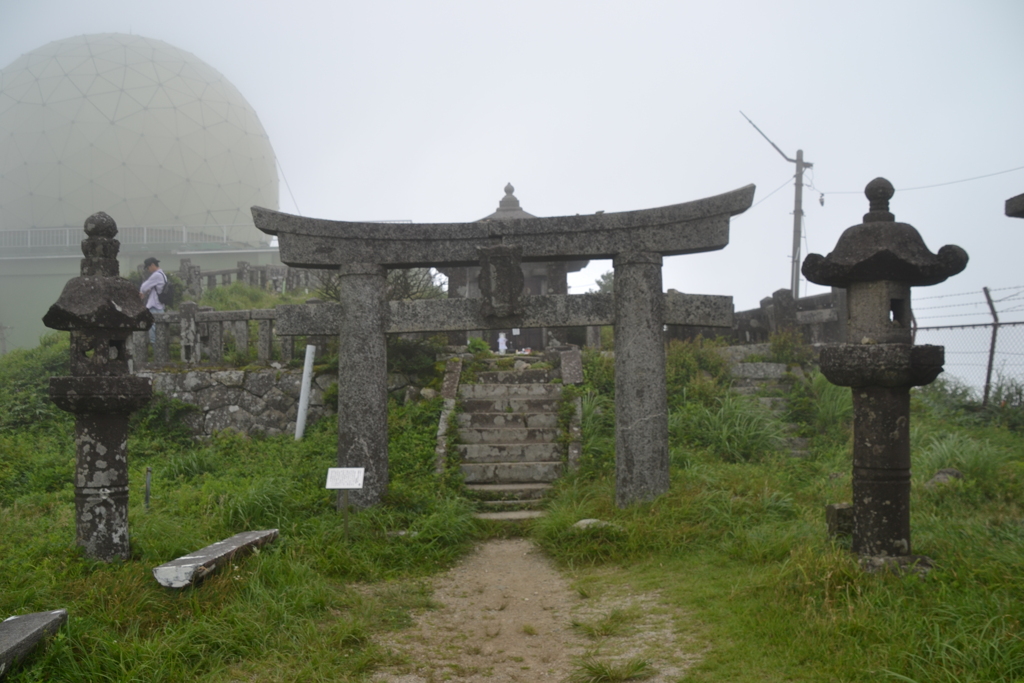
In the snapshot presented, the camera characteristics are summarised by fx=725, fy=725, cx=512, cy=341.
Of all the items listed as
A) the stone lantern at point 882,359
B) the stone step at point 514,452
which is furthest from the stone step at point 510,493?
the stone lantern at point 882,359

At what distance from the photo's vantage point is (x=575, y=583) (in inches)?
251

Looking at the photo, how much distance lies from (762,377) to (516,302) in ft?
22.3

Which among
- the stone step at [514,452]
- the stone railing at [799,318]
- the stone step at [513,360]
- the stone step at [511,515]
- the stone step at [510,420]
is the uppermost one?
the stone railing at [799,318]

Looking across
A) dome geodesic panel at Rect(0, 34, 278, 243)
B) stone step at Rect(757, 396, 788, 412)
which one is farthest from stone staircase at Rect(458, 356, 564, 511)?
dome geodesic panel at Rect(0, 34, 278, 243)

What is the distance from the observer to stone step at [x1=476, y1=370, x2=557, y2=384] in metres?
11.7

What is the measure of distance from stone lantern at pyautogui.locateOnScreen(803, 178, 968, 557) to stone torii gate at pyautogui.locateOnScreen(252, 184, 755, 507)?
2679 millimetres

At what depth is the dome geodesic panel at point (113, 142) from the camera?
2569cm

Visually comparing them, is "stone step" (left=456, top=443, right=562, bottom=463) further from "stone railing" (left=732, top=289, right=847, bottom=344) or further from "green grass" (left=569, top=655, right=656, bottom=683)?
"stone railing" (left=732, top=289, right=847, bottom=344)

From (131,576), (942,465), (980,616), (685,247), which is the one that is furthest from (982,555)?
(131,576)

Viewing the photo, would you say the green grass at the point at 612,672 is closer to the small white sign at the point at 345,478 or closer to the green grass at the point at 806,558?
the green grass at the point at 806,558

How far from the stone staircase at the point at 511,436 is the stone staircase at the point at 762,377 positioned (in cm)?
342

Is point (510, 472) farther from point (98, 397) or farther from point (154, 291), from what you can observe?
point (154, 291)

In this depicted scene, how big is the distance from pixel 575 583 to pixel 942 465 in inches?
179

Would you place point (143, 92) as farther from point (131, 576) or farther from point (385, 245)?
point (131, 576)
